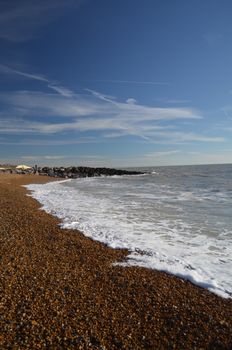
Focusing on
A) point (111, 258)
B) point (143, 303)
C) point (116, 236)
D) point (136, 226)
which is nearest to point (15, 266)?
point (111, 258)

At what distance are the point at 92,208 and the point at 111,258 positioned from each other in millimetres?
8507

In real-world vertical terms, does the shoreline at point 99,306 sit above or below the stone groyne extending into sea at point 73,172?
below

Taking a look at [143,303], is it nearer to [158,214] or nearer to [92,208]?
[158,214]

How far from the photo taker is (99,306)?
495 centimetres

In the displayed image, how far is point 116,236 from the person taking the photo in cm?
980

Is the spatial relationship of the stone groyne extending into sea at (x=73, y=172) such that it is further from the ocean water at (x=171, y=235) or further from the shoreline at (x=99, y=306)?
the shoreline at (x=99, y=306)

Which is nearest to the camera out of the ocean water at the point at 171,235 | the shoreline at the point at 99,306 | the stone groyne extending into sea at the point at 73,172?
the shoreline at the point at 99,306

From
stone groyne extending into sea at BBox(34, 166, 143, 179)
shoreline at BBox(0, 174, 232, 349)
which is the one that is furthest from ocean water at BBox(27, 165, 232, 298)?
stone groyne extending into sea at BBox(34, 166, 143, 179)

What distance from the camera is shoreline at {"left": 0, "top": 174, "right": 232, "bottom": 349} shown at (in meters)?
4.13

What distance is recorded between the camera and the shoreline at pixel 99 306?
413 cm

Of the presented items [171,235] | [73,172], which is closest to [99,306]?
[171,235]

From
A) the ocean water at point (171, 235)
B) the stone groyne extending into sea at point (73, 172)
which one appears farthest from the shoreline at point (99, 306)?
the stone groyne extending into sea at point (73, 172)

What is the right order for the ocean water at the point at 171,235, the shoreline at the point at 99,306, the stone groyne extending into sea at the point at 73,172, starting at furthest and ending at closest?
the stone groyne extending into sea at the point at 73,172 → the ocean water at the point at 171,235 → the shoreline at the point at 99,306

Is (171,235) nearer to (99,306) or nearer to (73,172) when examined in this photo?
(99,306)
